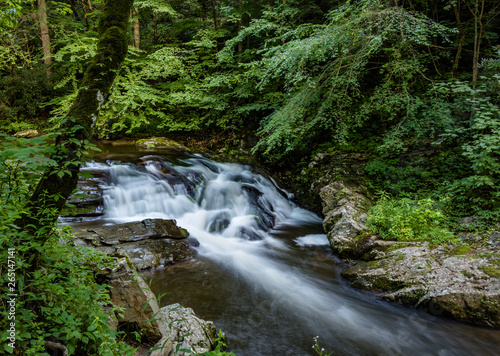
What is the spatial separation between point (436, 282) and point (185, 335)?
12.7 ft

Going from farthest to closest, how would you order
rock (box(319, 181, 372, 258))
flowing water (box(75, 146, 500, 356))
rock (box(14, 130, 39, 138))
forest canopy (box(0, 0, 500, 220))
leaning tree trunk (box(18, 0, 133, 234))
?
rock (box(14, 130, 39, 138)) → forest canopy (box(0, 0, 500, 220)) → rock (box(319, 181, 372, 258)) → flowing water (box(75, 146, 500, 356)) → leaning tree trunk (box(18, 0, 133, 234))

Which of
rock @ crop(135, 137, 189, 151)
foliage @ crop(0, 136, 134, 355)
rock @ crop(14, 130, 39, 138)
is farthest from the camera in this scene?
rock @ crop(135, 137, 189, 151)

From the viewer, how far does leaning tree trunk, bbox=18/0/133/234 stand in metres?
2.00

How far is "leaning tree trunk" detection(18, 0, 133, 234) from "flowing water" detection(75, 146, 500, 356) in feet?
8.49

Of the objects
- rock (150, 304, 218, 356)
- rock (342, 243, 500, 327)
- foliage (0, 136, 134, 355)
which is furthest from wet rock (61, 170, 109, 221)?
rock (342, 243, 500, 327)

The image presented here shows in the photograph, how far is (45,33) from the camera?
459 inches

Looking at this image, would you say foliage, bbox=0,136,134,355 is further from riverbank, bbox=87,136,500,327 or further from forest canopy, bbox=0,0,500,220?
riverbank, bbox=87,136,500,327

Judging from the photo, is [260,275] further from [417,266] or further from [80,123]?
[80,123]

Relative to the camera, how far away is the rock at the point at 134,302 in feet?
7.89

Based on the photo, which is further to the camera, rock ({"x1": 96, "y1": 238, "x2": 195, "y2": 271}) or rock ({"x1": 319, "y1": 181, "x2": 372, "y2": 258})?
rock ({"x1": 319, "y1": 181, "x2": 372, "y2": 258})

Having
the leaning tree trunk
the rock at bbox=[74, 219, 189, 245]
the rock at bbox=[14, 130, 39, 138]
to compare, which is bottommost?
the rock at bbox=[74, 219, 189, 245]

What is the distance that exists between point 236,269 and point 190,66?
399 inches

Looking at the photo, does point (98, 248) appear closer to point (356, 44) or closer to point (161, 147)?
point (356, 44)

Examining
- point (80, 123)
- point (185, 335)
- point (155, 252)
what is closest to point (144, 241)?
point (155, 252)
